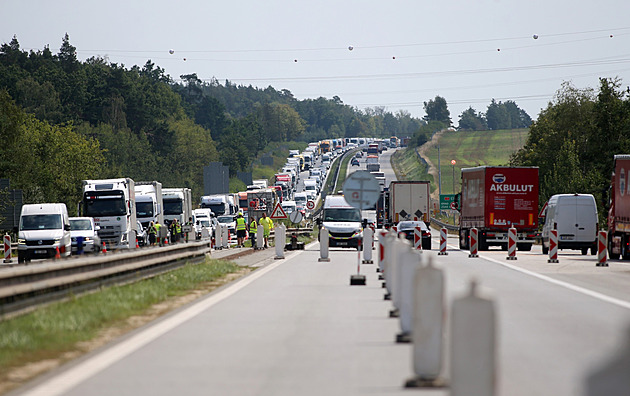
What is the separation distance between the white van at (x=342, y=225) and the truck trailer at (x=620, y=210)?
35.4 feet

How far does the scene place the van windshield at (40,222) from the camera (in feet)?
130

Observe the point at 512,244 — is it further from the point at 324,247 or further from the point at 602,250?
the point at 324,247

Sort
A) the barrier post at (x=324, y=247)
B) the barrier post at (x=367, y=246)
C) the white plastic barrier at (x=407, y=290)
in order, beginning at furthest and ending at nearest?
the barrier post at (x=324, y=247) < the barrier post at (x=367, y=246) < the white plastic barrier at (x=407, y=290)

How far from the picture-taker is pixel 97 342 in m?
12.2

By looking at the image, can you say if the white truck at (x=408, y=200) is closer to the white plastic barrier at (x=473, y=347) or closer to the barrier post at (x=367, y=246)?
the barrier post at (x=367, y=246)

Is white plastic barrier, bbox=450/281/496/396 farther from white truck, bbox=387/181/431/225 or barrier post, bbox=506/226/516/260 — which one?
white truck, bbox=387/181/431/225

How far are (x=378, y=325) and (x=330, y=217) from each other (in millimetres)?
31472

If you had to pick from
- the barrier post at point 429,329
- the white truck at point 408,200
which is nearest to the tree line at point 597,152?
the white truck at point 408,200

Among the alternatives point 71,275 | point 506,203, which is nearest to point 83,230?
point 506,203

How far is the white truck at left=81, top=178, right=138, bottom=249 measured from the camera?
44531mm

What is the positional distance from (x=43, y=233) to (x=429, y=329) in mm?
32104

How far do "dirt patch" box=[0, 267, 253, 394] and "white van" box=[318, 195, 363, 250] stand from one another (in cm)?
2279

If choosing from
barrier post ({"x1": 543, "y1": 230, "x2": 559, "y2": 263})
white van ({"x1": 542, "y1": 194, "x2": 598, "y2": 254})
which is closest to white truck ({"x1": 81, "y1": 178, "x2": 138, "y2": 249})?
white van ({"x1": 542, "y1": 194, "x2": 598, "y2": 254})

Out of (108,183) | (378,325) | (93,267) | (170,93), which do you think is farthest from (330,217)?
(170,93)
